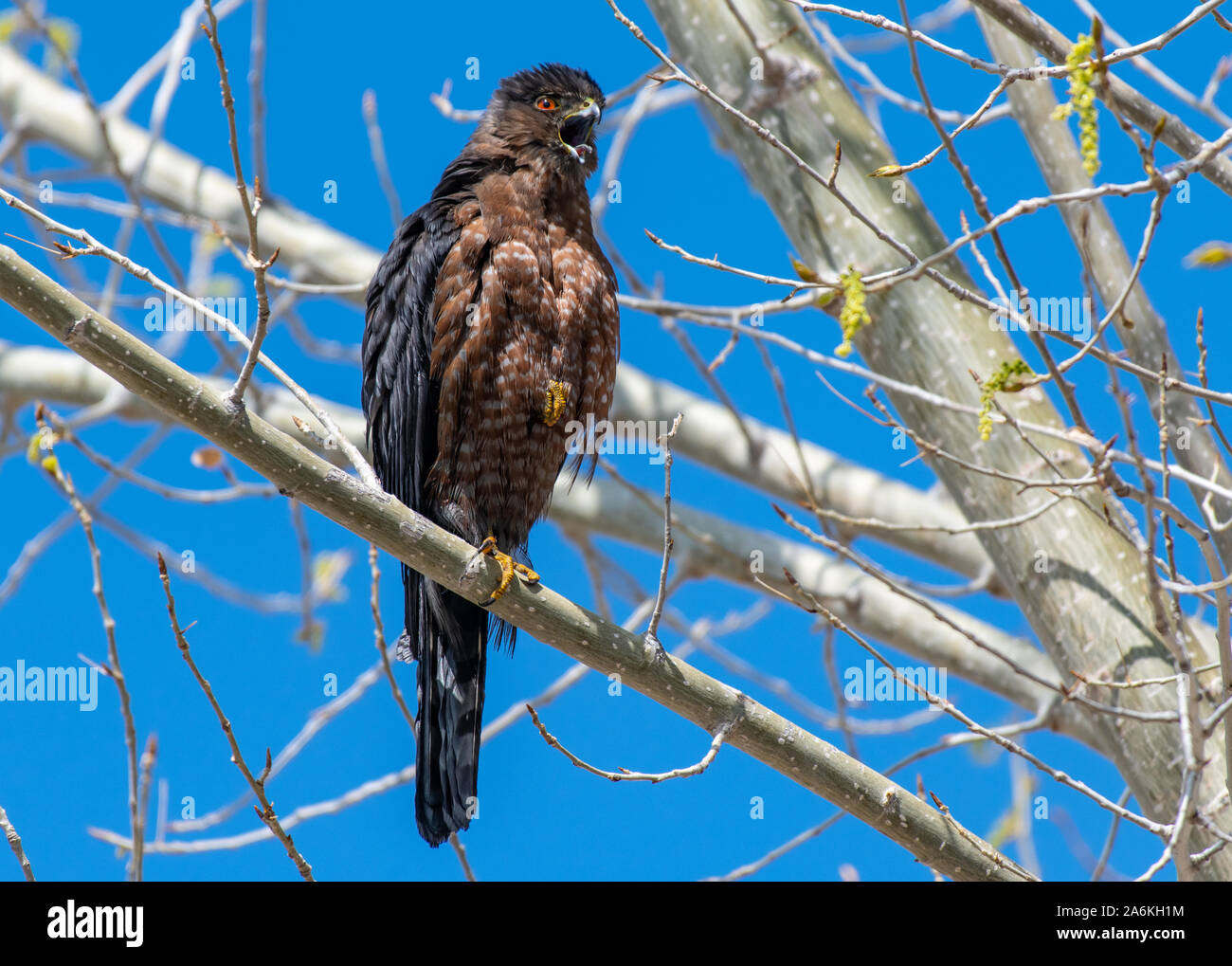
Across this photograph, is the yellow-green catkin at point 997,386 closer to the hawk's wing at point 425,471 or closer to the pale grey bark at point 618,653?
the pale grey bark at point 618,653

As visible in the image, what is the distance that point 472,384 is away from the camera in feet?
12.1

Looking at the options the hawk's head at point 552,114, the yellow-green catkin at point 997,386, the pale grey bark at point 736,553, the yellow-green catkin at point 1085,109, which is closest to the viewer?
the yellow-green catkin at point 1085,109

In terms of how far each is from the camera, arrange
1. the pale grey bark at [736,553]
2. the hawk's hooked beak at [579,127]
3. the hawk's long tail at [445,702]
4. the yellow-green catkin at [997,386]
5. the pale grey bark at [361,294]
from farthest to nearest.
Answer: the pale grey bark at [361,294] < the pale grey bark at [736,553] < the hawk's hooked beak at [579,127] < the hawk's long tail at [445,702] < the yellow-green catkin at [997,386]

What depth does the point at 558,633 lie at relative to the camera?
2.96 m

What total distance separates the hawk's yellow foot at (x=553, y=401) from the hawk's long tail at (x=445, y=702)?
625mm

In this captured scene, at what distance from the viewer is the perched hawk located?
12.1 feet

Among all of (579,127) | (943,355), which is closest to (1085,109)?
(943,355)

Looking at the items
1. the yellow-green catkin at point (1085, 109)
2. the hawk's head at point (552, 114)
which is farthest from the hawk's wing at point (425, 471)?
the yellow-green catkin at point (1085, 109)

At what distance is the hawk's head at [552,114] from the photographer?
4145mm

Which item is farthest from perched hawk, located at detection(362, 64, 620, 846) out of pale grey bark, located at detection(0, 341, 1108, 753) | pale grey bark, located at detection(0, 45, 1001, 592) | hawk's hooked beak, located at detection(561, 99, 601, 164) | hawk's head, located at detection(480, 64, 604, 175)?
pale grey bark, located at detection(0, 45, 1001, 592)

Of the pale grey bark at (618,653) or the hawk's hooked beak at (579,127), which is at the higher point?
the hawk's hooked beak at (579,127)

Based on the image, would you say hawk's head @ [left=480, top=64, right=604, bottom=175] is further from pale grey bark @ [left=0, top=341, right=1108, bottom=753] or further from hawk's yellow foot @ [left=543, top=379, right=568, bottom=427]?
pale grey bark @ [left=0, top=341, right=1108, bottom=753]
